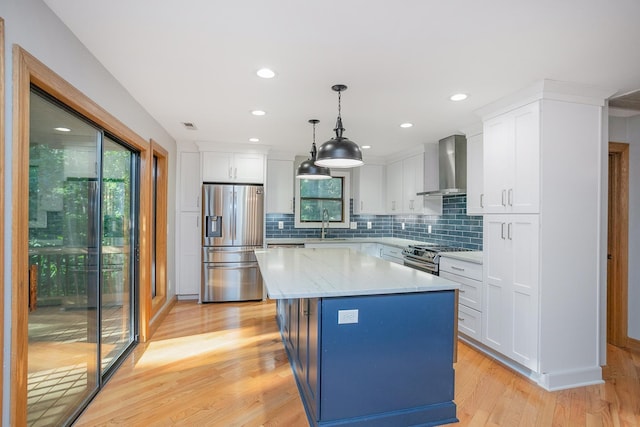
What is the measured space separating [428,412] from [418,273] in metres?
0.91

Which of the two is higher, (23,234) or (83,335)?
(23,234)

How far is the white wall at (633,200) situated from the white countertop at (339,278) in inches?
94.5

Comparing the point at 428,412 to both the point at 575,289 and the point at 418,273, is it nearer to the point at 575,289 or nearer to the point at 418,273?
the point at 418,273

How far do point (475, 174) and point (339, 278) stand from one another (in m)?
2.34

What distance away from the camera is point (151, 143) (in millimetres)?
3562

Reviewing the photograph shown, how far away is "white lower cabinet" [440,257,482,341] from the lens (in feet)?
10.5

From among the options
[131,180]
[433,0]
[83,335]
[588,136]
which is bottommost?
[83,335]

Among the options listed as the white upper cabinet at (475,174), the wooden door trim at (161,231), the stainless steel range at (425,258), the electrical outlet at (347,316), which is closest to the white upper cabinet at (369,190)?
the stainless steel range at (425,258)

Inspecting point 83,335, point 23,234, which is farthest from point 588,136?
point 83,335

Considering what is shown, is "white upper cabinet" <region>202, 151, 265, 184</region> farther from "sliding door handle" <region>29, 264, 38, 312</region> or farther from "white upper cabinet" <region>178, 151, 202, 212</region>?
"sliding door handle" <region>29, 264, 38, 312</region>

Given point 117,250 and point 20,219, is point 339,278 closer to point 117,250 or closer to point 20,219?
point 20,219

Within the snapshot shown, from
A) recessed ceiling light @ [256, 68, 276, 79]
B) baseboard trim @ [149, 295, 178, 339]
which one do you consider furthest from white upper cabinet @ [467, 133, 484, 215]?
baseboard trim @ [149, 295, 178, 339]

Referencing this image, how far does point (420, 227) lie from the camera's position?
18.0 ft

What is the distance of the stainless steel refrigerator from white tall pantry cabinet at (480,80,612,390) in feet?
11.0
